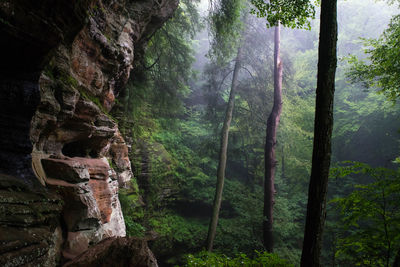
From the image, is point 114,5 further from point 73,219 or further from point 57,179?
point 73,219

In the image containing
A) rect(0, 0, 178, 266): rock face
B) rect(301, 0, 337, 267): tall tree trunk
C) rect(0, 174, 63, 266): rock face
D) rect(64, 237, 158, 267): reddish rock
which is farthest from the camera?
rect(301, 0, 337, 267): tall tree trunk

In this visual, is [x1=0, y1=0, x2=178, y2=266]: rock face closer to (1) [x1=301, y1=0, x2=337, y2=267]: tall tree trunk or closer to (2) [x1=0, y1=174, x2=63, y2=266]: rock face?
(2) [x1=0, y1=174, x2=63, y2=266]: rock face

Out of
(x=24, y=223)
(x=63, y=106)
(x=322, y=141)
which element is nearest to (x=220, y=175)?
(x=322, y=141)

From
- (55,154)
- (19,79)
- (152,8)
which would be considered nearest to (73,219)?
(55,154)

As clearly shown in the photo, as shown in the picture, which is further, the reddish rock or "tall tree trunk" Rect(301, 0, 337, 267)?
"tall tree trunk" Rect(301, 0, 337, 267)

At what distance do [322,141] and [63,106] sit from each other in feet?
14.7

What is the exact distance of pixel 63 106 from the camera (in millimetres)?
3863

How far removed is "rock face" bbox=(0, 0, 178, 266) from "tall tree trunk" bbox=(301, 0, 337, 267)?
3392mm

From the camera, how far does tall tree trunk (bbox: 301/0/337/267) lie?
118 inches

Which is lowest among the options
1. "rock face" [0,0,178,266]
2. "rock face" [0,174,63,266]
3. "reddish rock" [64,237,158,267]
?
"reddish rock" [64,237,158,267]

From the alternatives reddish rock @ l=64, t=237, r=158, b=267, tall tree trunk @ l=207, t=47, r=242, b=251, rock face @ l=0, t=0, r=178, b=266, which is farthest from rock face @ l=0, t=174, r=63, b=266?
tall tree trunk @ l=207, t=47, r=242, b=251

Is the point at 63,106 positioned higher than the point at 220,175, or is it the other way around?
the point at 63,106

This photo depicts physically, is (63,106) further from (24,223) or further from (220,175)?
(220,175)

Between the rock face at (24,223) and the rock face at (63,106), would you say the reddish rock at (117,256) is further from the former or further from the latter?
the rock face at (24,223)
